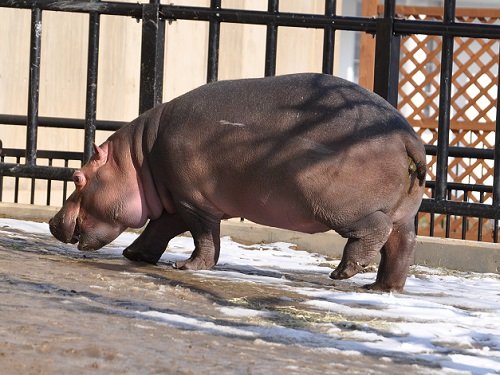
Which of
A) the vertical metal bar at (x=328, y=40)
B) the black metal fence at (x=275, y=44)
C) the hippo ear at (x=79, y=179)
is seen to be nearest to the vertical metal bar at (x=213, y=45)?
the black metal fence at (x=275, y=44)

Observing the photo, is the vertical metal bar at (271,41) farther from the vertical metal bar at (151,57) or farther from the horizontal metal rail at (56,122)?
the horizontal metal rail at (56,122)

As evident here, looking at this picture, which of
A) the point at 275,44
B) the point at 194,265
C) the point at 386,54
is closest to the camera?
the point at 194,265

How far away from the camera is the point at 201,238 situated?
4.99 metres

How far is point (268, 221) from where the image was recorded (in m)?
4.87

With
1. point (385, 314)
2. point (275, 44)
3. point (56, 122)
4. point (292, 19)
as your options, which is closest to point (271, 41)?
point (275, 44)

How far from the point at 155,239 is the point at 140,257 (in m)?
0.10

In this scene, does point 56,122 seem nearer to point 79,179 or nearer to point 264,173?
point 79,179

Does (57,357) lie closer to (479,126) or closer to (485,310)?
(485,310)

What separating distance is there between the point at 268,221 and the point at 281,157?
0.36 meters

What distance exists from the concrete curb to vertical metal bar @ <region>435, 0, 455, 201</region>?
0.29 m

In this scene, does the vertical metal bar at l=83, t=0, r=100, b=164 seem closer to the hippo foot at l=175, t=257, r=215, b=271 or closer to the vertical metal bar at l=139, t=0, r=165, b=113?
the vertical metal bar at l=139, t=0, r=165, b=113

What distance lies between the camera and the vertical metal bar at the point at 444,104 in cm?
566

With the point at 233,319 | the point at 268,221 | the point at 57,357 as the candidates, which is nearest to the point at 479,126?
the point at 268,221

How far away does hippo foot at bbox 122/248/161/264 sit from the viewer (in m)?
5.09
